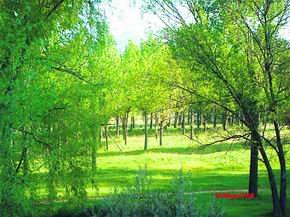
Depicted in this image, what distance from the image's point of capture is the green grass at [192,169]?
63.9ft

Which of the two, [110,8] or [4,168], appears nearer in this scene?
[4,168]

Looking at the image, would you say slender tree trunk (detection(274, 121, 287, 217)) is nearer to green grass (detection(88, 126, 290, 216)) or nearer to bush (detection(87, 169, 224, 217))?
green grass (detection(88, 126, 290, 216))

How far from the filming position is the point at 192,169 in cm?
3134

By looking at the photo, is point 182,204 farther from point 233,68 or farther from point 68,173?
point 233,68

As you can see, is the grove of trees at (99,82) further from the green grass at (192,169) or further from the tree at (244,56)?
the green grass at (192,169)

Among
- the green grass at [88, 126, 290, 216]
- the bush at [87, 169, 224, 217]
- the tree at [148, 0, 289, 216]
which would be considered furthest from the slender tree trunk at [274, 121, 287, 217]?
the bush at [87, 169, 224, 217]

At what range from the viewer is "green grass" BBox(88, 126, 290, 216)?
767 inches

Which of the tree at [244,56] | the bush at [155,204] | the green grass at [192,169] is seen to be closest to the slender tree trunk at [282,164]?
the tree at [244,56]

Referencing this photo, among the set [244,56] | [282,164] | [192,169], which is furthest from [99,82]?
[192,169]

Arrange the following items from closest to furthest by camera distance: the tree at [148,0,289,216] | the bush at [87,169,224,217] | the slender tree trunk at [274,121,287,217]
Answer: the bush at [87,169,224,217]
the tree at [148,0,289,216]
the slender tree trunk at [274,121,287,217]

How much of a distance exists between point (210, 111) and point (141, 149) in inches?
994

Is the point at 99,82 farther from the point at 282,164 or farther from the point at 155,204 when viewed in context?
the point at 282,164

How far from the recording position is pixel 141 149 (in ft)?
140

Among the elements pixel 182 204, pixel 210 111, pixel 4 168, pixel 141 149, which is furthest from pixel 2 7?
pixel 141 149
